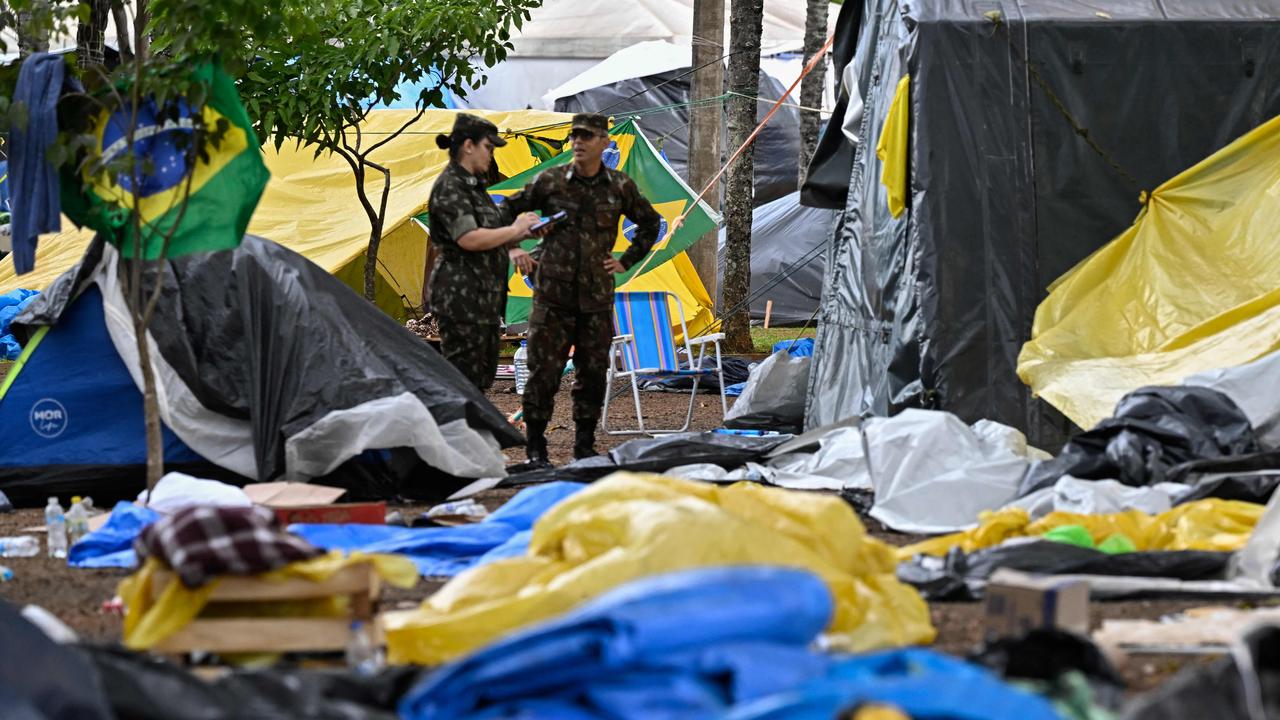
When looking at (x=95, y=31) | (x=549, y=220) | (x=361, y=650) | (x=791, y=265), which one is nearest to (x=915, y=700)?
(x=361, y=650)

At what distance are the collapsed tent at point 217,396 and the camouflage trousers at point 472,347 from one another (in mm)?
736

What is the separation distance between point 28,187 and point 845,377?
4120 millimetres

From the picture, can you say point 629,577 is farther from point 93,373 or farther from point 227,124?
point 93,373

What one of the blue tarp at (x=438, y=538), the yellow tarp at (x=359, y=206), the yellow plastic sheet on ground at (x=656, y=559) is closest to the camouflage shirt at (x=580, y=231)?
the blue tarp at (x=438, y=538)

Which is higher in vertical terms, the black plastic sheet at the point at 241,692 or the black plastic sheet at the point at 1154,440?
the black plastic sheet at the point at 241,692

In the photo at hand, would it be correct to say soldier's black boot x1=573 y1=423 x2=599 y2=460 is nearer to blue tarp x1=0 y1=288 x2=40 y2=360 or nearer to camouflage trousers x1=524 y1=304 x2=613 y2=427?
camouflage trousers x1=524 y1=304 x2=613 y2=427

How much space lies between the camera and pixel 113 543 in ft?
16.4

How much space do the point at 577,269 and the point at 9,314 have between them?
7.93 m

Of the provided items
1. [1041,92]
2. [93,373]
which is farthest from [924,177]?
[93,373]

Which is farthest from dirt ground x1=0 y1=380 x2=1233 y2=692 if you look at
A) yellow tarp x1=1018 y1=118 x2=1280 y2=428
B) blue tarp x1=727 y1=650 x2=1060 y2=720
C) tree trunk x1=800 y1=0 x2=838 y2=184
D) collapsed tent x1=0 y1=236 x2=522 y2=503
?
tree trunk x1=800 y1=0 x2=838 y2=184

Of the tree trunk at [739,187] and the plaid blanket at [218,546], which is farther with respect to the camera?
the tree trunk at [739,187]

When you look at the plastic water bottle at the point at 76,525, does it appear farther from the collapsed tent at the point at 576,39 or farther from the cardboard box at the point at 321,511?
the collapsed tent at the point at 576,39

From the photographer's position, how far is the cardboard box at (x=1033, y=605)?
3301 mm

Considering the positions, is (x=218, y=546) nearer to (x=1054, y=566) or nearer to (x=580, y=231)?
(x=1054, y=566)
